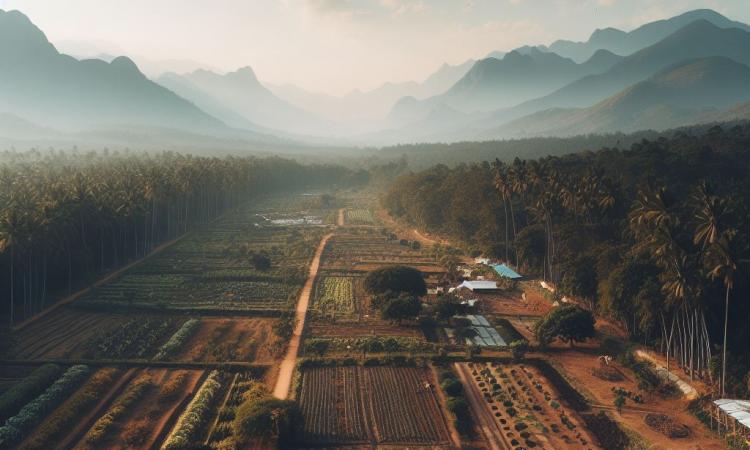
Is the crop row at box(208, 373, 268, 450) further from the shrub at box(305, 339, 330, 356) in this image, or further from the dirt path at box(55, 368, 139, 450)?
the dirt path at box(55, 368, 139, 450)

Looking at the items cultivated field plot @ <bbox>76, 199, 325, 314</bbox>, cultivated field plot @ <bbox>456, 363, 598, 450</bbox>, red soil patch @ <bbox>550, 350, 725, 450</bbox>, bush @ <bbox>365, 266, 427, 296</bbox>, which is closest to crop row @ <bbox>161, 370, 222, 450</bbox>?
cultivated field plot @ <bbox>76, 199, 325, 314</bbox>

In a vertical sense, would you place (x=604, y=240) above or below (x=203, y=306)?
above

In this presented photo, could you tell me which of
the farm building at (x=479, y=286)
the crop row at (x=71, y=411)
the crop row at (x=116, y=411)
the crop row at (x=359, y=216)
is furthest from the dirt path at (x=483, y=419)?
the crop row at (x=359, y=216)

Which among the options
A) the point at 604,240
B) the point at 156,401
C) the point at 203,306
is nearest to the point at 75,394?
the point at 156,401

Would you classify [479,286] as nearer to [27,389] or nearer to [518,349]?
[518,349]

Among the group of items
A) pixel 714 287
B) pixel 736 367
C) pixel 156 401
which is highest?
pixel 714 287

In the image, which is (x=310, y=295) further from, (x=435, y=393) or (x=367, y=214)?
(x=367, y=214)

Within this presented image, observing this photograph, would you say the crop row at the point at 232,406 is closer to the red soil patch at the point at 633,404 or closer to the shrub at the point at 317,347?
the shrub at the point at 317,347
